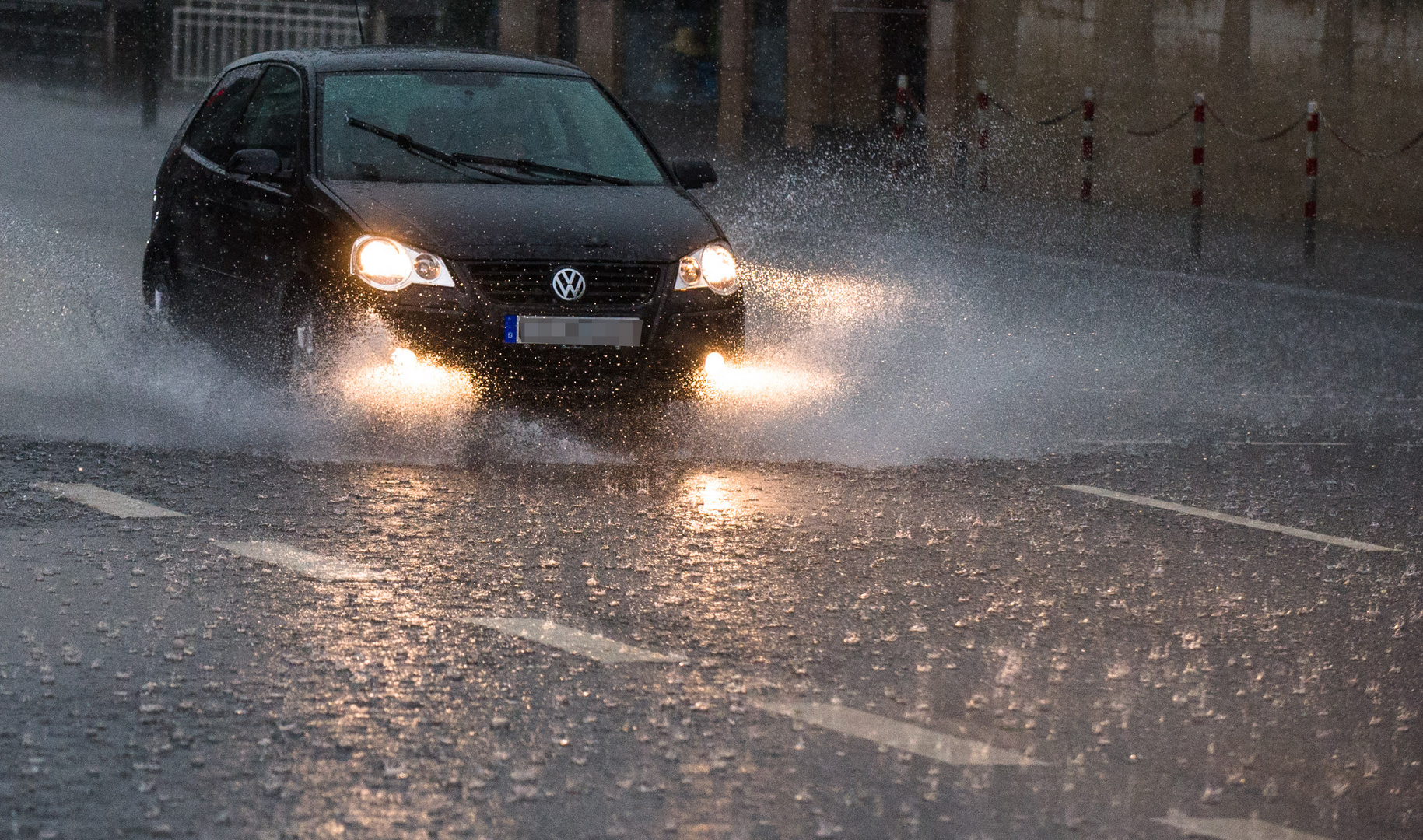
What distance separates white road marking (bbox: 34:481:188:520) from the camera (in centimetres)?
736

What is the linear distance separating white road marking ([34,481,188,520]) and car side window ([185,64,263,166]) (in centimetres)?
298

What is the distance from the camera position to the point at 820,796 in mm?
4504

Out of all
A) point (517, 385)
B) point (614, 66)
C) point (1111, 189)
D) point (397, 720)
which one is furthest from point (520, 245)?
point (614, 66)

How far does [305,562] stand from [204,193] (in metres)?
4.05

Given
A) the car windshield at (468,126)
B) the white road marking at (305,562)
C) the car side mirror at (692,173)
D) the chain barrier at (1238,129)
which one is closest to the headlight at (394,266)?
the car windshield at (468,126)

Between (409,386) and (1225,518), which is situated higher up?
(409,386)

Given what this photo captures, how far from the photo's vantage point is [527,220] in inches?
355

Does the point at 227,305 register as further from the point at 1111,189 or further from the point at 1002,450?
the point at 1111,189

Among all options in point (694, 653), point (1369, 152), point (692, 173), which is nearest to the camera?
point (694, 653)

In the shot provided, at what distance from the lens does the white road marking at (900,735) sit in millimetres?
4793

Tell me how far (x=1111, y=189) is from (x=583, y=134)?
14.8 metres

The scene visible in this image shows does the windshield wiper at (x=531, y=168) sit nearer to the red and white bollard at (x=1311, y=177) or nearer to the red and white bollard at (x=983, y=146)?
the red and white bollard at (x=1311, y=177)

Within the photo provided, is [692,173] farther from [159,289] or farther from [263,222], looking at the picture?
[159,289]

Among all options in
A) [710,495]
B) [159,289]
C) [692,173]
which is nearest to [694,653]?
[710,495]
